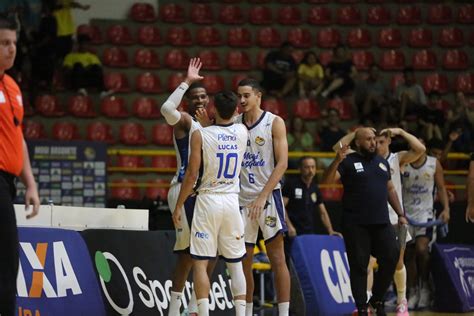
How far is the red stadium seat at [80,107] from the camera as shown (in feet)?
66.5

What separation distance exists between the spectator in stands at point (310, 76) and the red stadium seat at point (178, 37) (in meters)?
2.68

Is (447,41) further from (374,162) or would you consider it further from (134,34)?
(374,162)

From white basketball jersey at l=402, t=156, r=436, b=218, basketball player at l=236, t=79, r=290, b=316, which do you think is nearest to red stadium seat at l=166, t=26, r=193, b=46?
white basketball jersey at l=402, t=156, r=436, b=218

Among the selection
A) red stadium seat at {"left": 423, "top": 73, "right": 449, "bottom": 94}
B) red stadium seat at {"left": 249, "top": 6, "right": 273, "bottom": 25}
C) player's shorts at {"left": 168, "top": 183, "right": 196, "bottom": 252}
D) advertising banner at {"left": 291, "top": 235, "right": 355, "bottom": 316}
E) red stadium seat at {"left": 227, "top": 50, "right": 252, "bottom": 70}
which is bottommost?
advertising banner at {"left": 291, "top": 235, "right": 355, "bottom": 316}

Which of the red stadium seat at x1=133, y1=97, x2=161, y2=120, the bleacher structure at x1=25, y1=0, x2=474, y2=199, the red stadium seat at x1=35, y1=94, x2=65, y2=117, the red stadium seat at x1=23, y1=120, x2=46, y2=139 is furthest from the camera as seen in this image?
the red stadium seat at x1=133, y1=97, x2=161, y2=120

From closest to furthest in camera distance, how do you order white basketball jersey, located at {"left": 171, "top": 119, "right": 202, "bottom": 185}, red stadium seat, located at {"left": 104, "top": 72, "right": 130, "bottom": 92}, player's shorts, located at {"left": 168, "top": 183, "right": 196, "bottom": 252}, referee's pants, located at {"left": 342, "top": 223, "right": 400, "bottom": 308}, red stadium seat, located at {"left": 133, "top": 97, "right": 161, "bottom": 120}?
player's shorts, located at {"left": 168, "top": 183, "right": 196, "bottom": 252} < white basketball jersey, located at {"left": 171, "top": 119, "right": 202, "bottom": 185} < referee's pants, located at {"left": 342, "top": 223, "right": 400, "bottom": 308} < red stadium seat, located at {"left": 133, "top": 97, "right": 161, "bottom": 120} < red stadium seat, located at {"left": 104, "top": 72, "right": 130, "bottom": 92}

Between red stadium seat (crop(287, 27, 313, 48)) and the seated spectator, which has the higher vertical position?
red stadium seat (crop(287, 27, 313, 48))

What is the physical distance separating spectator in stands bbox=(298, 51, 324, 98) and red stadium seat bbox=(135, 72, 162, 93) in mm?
3027

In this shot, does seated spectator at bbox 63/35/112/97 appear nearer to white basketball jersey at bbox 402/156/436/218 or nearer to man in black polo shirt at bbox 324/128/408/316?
white basketball jersey at bbox 402/156/436/218

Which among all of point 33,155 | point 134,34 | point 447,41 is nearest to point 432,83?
point 447,41

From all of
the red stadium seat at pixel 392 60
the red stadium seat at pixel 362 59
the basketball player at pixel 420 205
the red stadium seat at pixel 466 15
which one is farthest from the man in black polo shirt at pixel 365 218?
the red stadium seat at pixel 466 15

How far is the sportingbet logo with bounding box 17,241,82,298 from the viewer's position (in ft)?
29.6

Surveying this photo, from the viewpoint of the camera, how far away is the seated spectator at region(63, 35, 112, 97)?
20359 millimetres

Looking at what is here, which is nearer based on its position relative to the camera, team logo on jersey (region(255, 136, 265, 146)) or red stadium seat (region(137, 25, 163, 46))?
team logo on jersey (region(255, 136, 265, 146))
